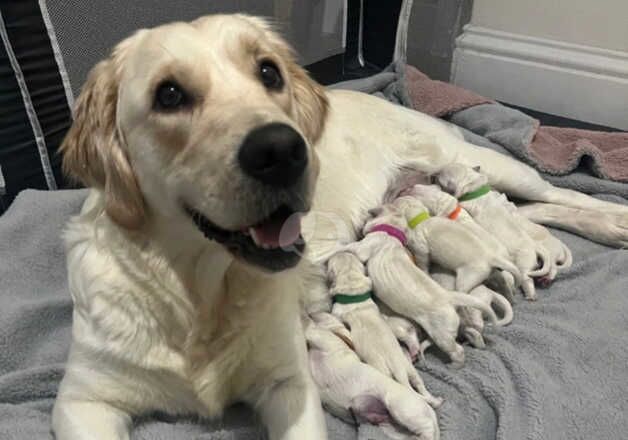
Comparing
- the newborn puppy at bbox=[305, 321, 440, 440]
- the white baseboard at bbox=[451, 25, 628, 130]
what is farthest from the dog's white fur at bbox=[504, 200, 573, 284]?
the white baseboard at bbox=[451, 25, 628, 130]

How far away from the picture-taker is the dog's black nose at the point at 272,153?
109 centimetres

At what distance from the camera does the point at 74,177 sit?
1.43 meters

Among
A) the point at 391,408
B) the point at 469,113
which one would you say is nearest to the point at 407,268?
the point at 391,408

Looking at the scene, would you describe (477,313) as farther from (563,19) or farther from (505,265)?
(563,19)

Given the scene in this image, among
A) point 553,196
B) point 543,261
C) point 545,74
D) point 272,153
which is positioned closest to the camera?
point 272,153

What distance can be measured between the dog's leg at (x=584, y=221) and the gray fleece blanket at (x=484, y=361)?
7cm

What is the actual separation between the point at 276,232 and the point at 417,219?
36.5 inches

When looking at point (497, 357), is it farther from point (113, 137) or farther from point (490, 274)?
point (113, 137)

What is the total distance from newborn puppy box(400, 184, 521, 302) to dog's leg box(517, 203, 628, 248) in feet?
1.23

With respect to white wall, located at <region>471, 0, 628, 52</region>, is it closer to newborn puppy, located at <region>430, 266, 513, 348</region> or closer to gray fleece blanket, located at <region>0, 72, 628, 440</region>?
gray fleece blanket, located at <region>0, 72, 628, 440</region>

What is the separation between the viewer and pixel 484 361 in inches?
67.0

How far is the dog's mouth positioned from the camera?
121 centimetres

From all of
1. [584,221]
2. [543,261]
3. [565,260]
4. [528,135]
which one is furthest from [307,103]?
[528,135]

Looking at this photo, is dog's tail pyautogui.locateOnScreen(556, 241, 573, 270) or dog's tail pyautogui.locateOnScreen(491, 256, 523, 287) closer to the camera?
dog's tail pyautogui.locateOnScreen(491, 256, 523, 287)
